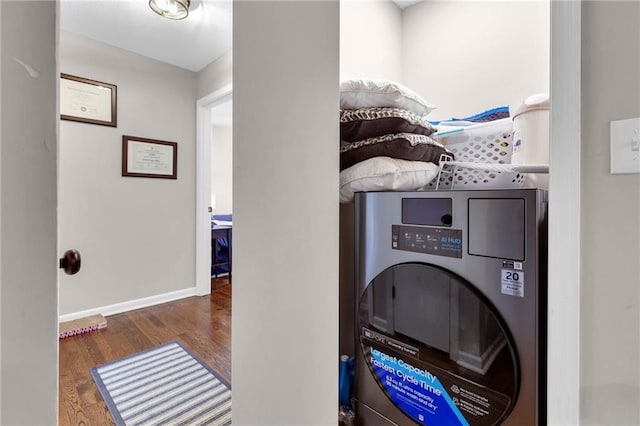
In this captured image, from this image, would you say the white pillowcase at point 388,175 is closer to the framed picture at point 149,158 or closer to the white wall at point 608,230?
the white wall at point 608,230

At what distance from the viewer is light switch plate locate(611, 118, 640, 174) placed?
53 cm

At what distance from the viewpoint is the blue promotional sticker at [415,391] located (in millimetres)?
889

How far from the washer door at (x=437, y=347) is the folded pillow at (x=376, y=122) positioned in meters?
0.50

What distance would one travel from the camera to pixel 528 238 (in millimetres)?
729

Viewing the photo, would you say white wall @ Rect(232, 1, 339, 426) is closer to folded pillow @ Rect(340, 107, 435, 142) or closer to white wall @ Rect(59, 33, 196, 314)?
folded pillow @ Rect(340, 107, 435, 142)

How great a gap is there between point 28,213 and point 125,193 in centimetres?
276

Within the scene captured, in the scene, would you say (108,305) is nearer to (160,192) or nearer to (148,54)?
(160,192)

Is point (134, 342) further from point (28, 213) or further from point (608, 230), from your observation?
point (608, 230)

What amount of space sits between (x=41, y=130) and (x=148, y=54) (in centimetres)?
307

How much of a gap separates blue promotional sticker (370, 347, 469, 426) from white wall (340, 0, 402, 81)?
1332 mm

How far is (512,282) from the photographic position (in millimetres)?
754

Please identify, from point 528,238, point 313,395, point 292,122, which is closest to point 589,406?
point 528,238

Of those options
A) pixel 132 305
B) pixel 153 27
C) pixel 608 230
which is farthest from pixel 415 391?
pixel 153 27

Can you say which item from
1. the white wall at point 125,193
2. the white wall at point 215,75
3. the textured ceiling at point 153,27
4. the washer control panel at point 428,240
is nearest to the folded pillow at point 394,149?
the washer control panel at point 428,240
